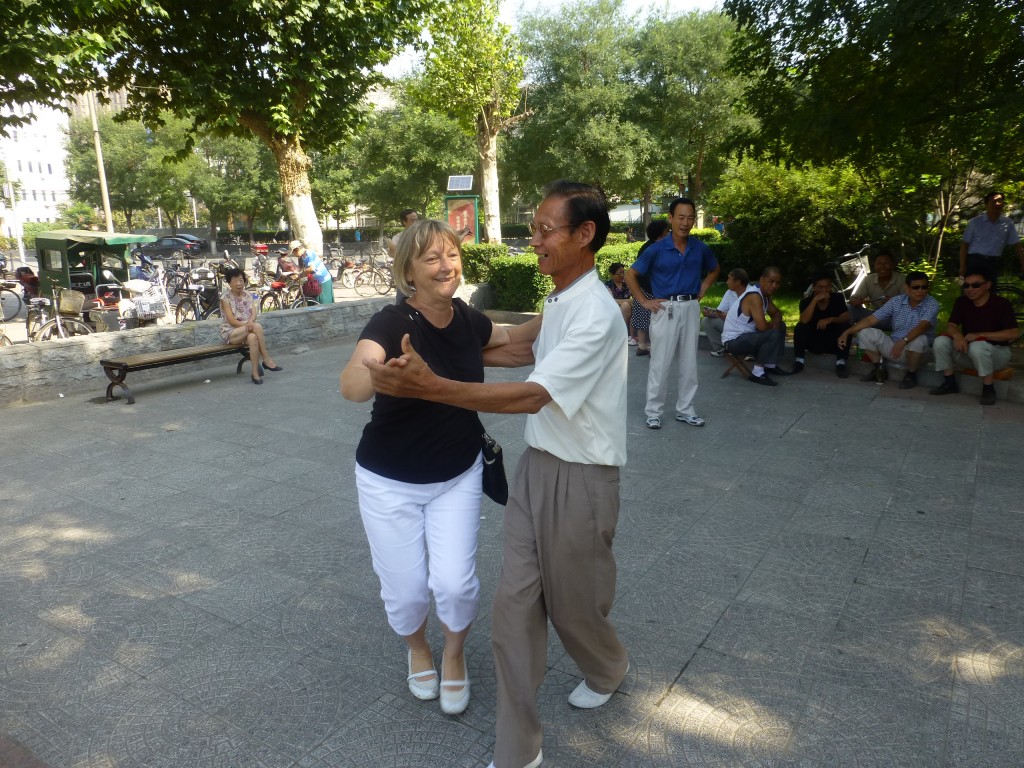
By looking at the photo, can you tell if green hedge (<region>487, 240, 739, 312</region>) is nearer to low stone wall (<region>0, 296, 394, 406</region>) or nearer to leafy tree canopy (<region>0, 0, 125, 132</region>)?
low stone wall (<region>0, 296, 394, 406</region>)

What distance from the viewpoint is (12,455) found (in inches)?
234

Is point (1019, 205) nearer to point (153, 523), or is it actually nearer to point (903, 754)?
point (903, 754)

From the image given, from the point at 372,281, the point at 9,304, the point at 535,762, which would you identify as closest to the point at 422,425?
the point at 535,762

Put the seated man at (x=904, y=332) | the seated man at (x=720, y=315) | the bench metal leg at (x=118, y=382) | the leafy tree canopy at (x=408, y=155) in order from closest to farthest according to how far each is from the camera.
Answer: the seated man at (x=904, y=332), the bench metal leg at (x=118, y=382), the seated man at (x=720, y=315), the leafy tree canopy at (x=408, y=155)

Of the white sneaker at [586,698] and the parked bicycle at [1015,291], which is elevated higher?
the parked bicycle at [1015,291]

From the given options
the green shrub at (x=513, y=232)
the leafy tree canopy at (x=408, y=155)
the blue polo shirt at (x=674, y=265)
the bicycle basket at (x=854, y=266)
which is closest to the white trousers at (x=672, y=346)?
the blue polo shirt at (x=674, y=265)

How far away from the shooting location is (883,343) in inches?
300

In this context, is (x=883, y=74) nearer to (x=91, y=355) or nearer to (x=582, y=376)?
(x=582, y=376)

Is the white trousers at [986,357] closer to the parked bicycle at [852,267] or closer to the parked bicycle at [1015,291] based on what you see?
the parked bicycle at [1015,291]

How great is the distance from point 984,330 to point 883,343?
977 mm

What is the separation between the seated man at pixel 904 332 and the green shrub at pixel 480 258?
750 centimetres

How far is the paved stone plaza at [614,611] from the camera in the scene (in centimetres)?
257

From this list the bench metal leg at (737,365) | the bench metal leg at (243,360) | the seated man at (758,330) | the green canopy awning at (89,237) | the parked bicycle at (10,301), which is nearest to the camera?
the seated man at (758,330)

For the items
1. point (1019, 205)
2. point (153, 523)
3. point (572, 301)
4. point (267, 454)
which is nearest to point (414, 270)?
point (572, 301)
